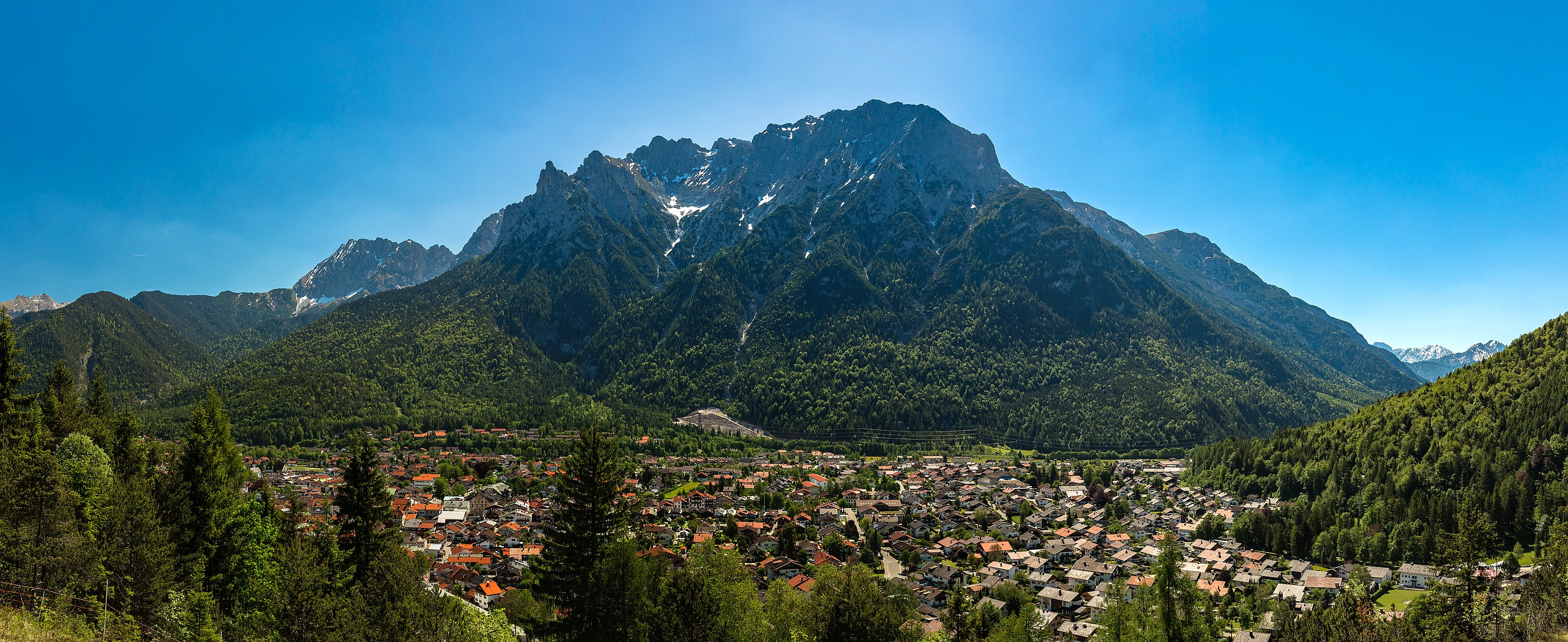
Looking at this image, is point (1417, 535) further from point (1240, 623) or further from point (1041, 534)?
point (1041, 534)

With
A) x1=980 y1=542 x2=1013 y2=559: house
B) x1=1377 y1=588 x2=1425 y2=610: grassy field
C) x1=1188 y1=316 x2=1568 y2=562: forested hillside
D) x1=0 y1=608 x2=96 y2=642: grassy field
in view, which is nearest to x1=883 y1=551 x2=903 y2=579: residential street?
x1=980 y1=542 x2=1013 y2=559: house

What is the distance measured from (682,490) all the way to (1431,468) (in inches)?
3499

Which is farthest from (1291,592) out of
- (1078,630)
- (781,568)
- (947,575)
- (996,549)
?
(781,568)

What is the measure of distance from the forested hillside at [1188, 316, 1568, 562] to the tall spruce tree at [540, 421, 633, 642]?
253 feet

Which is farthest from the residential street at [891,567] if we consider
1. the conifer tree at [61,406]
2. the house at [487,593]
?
the conifer tree at [61,406]

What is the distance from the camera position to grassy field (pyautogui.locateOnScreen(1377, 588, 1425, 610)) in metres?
53.4

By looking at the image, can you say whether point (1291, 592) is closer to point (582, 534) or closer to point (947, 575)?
point (947, 575)

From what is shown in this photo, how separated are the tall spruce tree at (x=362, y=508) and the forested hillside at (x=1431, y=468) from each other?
8386cm

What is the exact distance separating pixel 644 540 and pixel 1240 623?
170ft

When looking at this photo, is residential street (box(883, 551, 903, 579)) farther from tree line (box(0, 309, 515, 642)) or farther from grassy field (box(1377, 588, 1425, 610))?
tree line (box(0, 309, 515, 642))

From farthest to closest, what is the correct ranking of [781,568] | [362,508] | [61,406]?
[781,568]
[61,406]
[362,508]

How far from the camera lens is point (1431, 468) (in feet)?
248

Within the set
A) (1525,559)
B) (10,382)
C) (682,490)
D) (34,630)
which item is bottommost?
(682,490)

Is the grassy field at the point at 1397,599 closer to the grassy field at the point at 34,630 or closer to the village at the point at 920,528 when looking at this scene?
the village at the point at 920,528
